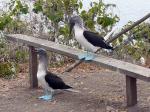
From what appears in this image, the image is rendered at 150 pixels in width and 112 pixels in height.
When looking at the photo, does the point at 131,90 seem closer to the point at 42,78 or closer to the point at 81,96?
the point at 81,96

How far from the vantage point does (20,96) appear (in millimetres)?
6754

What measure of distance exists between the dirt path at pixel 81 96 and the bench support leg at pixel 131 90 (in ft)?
0.31

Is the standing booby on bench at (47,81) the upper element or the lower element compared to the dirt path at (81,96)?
upper

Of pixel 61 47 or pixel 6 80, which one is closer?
pixel 61 47

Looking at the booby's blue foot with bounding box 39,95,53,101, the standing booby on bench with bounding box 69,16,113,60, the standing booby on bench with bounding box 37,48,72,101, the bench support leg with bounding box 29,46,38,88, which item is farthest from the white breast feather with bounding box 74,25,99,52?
the bench support leg with bounding box 29,46,38,88

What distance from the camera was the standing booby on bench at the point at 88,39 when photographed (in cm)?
631

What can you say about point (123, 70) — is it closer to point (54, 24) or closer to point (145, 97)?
point (145, 97)

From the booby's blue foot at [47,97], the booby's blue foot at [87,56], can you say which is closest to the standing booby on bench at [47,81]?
the booby's blue foot at [47,97]

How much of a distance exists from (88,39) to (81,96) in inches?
28.1

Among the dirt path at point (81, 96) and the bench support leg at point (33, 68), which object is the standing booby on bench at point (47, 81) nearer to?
the dirt path at point (81, 96)

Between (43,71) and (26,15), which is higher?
(26,15)

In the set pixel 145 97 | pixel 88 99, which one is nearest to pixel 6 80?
pixel 88 99

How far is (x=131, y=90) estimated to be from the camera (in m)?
5.88

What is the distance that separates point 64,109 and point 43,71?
604mm
